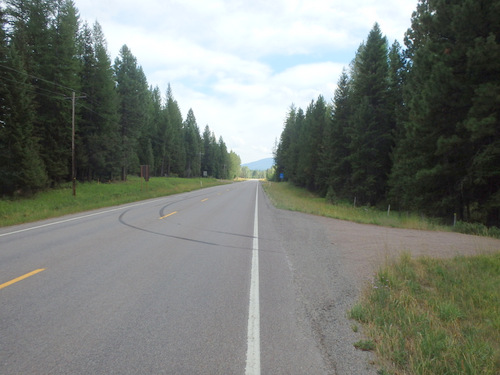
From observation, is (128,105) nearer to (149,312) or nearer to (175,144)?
(175,144)

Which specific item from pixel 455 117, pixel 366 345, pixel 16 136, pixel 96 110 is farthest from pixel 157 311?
pixel 96 110

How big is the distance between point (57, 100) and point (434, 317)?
33.0m

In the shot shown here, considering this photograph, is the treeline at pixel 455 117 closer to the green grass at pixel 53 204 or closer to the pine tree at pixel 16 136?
the green grass at pixel 53 204

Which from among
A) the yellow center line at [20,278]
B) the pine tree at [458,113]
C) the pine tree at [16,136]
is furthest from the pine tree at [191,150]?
the yellow center line at [20,278]

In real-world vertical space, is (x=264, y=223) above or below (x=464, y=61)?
below

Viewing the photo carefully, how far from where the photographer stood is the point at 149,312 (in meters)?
3.97

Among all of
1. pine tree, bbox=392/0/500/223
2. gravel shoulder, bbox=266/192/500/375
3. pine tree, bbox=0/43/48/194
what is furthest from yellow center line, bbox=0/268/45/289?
pine tree, bbox=0/43/48/194

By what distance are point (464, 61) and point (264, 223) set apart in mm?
12522

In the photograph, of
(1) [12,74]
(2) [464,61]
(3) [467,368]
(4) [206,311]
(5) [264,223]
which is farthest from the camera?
(1) [12,74]

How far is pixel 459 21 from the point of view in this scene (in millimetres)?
13281

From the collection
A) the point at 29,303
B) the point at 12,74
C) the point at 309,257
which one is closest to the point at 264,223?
the point at 309,257

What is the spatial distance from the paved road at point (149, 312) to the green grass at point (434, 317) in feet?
2.78

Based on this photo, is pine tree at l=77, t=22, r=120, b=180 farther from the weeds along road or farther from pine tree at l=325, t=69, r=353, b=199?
the weeds along road

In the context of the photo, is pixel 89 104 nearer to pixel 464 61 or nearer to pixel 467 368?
pixel 464 61
